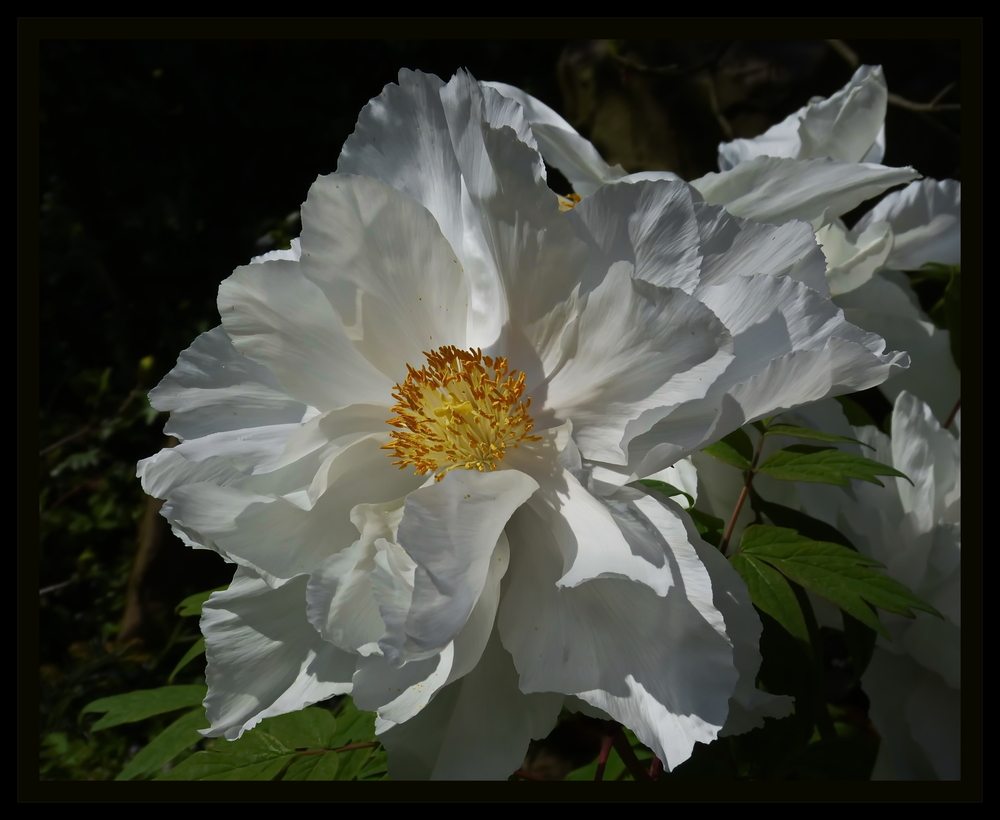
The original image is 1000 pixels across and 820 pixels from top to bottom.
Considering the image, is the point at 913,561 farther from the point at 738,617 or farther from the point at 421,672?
the point at 421,672

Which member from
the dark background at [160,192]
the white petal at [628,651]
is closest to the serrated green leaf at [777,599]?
the white petal at [628,651]

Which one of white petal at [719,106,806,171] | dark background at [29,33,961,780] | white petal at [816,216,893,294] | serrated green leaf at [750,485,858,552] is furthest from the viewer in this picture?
dark background at [29,33,961,780]

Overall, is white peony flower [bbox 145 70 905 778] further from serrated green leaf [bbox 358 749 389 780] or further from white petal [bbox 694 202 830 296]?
serrated green leaf [bbox 358 749 389 780]

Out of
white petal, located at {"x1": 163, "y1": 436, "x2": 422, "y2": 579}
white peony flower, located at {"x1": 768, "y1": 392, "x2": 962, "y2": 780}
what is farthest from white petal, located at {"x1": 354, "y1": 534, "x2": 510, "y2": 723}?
white peony flower, located at {"x1": 768, "y1": 392, "x2": 962, "y2": 780}

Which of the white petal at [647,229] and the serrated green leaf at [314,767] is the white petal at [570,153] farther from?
the serrated green leaf at [314,767]

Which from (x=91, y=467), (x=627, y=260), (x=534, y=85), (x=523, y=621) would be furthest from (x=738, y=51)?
(x=91, y=467)

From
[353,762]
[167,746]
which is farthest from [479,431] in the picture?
[167,746]

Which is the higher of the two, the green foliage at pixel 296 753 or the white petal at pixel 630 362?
the white petal at pixel 630 362
